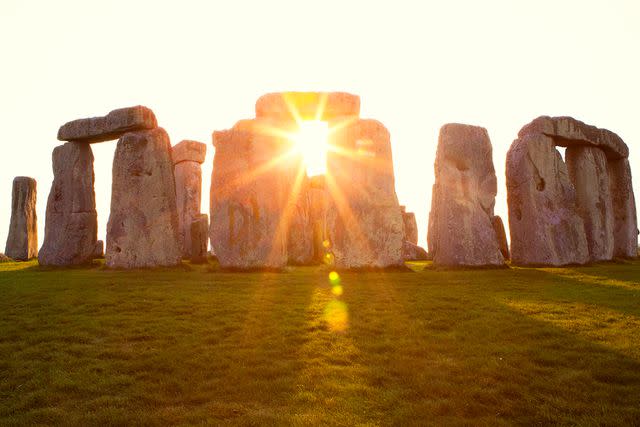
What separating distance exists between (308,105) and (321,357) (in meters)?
9.55

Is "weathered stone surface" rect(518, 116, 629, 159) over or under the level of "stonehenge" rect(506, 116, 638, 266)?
over

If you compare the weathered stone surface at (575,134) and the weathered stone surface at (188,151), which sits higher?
the weathered stone surface at (188,151)

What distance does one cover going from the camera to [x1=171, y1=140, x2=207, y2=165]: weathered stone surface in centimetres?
2042

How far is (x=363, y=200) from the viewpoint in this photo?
12.5 meters

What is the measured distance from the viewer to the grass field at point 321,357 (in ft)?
12.3

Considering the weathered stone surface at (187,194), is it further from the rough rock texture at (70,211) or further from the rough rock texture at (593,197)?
the rough rock texture at (593,197)

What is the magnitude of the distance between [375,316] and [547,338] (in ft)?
6.89

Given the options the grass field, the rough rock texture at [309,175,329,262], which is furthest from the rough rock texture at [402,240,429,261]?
the grass field

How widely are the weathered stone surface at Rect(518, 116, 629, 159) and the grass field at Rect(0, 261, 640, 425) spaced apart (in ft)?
21.9

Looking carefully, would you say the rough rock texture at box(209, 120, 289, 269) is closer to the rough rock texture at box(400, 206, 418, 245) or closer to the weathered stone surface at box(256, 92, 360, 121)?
the weathered stone surface at box(256, 92, 360, 121)

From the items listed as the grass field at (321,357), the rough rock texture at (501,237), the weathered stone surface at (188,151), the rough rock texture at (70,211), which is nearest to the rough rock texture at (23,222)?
the weathered stone surface at (188,151)

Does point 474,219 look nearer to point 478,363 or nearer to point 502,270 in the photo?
point 502,270

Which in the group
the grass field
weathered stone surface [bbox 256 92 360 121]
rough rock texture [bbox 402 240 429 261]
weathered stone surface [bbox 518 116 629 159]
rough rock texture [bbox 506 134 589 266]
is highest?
weathered stone surface [bbox 256 92 360 121]

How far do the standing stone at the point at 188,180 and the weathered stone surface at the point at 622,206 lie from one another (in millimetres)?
15617
